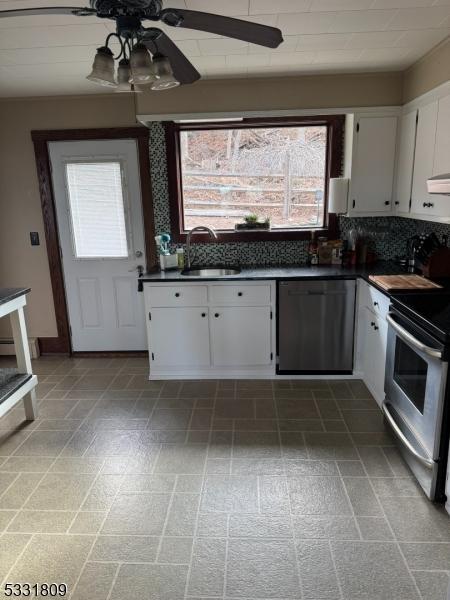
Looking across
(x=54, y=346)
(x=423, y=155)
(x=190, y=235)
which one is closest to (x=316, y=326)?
(x=190, y=235)

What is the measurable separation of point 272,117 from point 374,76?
2.75 feet

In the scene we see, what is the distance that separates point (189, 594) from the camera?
1640mm

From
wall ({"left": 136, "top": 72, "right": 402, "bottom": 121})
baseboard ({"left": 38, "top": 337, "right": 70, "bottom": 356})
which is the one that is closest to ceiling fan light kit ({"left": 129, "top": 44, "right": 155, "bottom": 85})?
wall ({"left": 136, "top": 72, "right": 402, "bottom": 121})

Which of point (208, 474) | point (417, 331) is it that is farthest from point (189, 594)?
point (417, 331)

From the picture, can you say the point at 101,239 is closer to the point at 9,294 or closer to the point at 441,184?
the point at 9,294

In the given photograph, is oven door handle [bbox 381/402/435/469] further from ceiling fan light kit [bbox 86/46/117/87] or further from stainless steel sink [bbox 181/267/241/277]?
ceiling fan light kit [bbox 86/46/117/87]

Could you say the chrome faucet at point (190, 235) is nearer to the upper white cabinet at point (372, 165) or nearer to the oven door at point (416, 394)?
the upper white cabinet at point (372, 165)

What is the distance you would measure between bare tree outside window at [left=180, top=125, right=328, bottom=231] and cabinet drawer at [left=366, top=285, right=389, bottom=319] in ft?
3.51

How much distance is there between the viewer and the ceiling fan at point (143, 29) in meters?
1.46

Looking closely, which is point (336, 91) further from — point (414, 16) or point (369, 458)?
point (369, 458)

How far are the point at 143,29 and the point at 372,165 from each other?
7.84ft

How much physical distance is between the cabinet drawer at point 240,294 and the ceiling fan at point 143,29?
184 cm

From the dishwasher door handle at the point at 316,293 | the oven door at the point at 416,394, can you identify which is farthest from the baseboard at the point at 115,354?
the oven door at the point at 416,394

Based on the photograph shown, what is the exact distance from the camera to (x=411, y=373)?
2.22 meters
